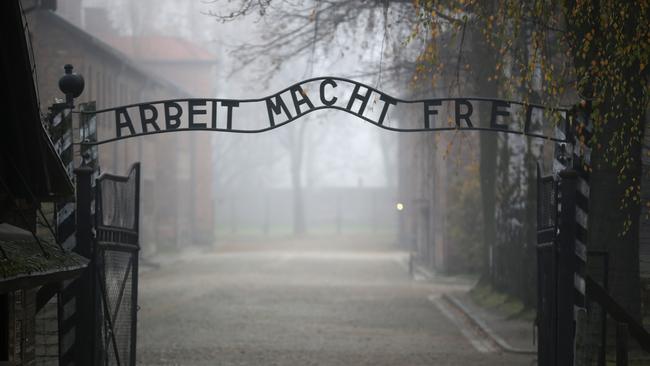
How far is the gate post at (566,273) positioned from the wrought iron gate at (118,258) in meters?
4.08

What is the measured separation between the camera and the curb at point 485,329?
1522cm

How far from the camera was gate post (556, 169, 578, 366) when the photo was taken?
992cm

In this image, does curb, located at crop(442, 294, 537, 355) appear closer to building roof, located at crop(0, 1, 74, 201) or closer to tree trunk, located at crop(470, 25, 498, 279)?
tree trunk, located at crop(470, 25, 498, 279)

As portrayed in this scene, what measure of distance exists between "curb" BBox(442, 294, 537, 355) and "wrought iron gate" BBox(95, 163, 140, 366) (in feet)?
21.4

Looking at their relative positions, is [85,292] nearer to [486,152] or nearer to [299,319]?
[299,319]

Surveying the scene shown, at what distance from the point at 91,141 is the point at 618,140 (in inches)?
218

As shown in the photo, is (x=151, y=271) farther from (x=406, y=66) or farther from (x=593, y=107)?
(x=593, y=107)

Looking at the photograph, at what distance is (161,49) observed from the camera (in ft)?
190

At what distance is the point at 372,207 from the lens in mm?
80500

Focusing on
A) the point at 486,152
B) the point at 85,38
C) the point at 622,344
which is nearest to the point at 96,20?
the point at 85,38

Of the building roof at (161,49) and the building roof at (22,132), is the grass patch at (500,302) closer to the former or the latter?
the building roof at (22,132)

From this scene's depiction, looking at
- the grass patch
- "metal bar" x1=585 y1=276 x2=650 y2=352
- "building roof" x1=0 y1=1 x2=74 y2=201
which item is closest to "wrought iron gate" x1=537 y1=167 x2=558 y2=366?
"metal bar" x1=585 y1=276 x2=650 y2=352

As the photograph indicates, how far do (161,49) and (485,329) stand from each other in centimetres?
4286

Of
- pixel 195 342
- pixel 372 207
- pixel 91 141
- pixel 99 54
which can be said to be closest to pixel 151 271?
pixel 99 54
